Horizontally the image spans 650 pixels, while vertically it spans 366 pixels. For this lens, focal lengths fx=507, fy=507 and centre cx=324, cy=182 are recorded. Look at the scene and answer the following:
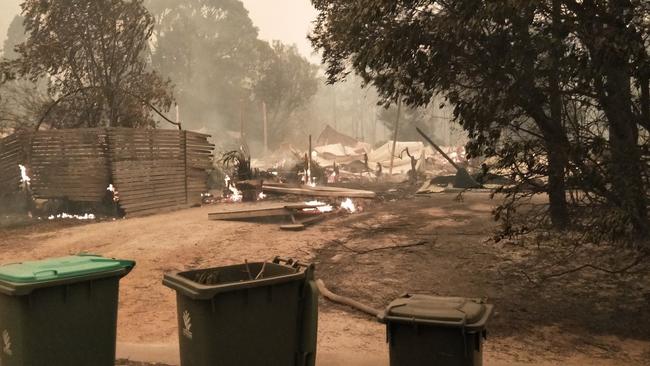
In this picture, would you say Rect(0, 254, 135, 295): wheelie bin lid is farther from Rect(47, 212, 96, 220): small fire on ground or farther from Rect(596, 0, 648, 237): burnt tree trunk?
Rect(47, 212, 96, 220): small fire on ground

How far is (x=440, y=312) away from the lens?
332 cm

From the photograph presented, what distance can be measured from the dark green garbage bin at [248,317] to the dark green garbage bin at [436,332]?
71 centimetres

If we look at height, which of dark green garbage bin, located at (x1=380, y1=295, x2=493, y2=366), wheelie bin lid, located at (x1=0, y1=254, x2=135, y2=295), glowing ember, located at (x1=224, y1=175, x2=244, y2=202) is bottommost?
dark green garbage bin, located at (x1=380, y1=295, x2=493, y2=366)

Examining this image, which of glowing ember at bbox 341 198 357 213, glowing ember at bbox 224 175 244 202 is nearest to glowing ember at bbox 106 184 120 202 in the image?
glowing ember at bbox 224 175 244 202

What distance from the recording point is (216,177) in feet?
74.5

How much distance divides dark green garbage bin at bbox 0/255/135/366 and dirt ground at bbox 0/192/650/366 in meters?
1.31

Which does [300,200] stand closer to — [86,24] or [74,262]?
[86,24]

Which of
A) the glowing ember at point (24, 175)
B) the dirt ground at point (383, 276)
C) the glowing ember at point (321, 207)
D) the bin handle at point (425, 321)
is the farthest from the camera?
the glowing ember at point (24, 175)

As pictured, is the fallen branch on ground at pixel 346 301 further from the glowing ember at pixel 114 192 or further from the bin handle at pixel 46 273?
the glowing ember at pixel 114 192

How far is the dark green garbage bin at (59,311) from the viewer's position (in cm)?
359

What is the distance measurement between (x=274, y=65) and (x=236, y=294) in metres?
44.9

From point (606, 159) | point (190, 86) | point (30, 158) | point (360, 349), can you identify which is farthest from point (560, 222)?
point (190, 86)

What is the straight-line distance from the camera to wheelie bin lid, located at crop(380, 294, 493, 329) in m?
3.23

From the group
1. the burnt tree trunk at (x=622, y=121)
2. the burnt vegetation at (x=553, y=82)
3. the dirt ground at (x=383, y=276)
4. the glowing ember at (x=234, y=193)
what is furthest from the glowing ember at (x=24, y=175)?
the burnt tree trunk at (x=622, y=121)
